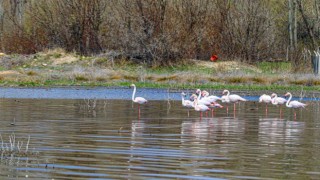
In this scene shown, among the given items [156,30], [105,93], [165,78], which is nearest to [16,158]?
[105,93]

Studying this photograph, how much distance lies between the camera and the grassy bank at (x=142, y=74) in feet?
122

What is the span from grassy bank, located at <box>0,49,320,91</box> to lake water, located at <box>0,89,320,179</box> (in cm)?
944

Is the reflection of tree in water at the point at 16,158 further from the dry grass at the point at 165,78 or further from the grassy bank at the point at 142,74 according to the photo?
the dry grass at the point at 165,78

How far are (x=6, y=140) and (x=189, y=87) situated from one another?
2026 centimetres

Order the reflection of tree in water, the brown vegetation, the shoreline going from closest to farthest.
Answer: the reflection of tree in water → the shoreline → the brown vegetation

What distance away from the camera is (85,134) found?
17828 mm

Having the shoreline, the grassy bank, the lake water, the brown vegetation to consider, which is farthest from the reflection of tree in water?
the brown vegetation

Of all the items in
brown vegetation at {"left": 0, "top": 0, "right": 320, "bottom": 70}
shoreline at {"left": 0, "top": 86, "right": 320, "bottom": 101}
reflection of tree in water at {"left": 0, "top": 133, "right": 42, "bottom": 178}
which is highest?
brown vegetation at {"left": 0, "top": 0, "right": 320, "bottom": 70}

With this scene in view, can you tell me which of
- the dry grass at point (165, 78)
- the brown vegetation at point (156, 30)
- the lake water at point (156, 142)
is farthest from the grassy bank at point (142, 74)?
the lake water at point (156, 142)

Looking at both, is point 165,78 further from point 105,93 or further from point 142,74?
point 105,93

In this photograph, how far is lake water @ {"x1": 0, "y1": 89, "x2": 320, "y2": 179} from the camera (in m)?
12.6

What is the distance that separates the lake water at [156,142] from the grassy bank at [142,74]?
31.0ft

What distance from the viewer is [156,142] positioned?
16.5 meters

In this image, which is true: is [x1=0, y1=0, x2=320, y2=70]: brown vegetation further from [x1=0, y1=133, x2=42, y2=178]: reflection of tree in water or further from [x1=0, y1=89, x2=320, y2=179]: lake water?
[x1=0, y1=133, x2=42, y2=178]: reflection of tree in water
